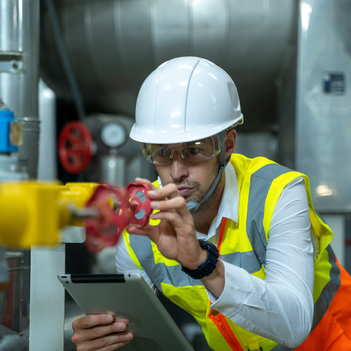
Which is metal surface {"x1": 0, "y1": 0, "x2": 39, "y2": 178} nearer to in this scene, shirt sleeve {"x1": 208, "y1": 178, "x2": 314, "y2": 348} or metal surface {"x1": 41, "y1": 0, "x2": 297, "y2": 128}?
metal surface {"x1": 41, "y1": 0, "x2": 297, "y2": 128}

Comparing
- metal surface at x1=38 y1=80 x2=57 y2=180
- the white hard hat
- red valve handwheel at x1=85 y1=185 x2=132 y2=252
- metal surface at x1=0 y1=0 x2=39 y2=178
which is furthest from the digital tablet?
metal surface at x1=38 y1=80 x2=57 y2=180

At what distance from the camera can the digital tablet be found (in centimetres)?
71

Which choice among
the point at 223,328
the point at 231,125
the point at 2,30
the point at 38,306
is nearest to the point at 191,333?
the point at 223,328

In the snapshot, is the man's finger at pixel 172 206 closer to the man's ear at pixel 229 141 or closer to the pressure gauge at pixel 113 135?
the man's ear at pixel 229 141

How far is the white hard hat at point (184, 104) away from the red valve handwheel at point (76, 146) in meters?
1.17

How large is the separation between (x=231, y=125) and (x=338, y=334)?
1.85 ft

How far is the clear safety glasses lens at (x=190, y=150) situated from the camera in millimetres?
881

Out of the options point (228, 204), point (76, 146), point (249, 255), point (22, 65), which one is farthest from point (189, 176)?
point (76, 146)

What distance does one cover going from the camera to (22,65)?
1220mm

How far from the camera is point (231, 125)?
940 millimetres

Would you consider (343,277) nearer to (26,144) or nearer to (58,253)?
(58,253)

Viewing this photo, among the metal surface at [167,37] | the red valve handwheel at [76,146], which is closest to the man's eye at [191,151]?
the metal surface at [167,37]

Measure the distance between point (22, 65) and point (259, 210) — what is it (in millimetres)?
865

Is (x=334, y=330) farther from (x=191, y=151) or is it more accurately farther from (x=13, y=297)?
(x=13, y=297)
